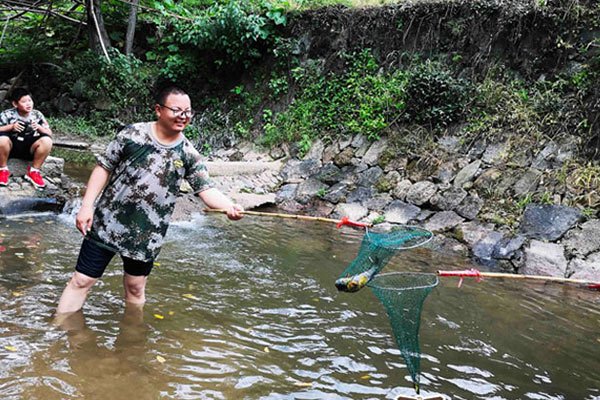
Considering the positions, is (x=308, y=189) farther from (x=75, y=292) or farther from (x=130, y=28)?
(x=130, y=28)

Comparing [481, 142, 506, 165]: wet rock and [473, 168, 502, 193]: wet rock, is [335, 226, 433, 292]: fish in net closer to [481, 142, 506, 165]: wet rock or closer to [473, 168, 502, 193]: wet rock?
[473, 168, 502, 193]: wet rock

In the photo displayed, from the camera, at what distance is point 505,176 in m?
8.98

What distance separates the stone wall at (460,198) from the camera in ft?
24.4

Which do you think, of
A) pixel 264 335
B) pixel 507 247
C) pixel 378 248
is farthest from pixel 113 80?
pixel 378 248

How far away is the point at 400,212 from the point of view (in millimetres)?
9305

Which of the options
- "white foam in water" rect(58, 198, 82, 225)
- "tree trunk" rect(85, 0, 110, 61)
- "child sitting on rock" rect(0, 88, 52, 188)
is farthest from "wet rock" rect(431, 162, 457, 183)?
"tree trunk" rect(85, 0, 110, 61)

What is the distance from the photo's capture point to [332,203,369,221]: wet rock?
955 cm

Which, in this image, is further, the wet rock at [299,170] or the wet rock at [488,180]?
the wet rock at [299,170]

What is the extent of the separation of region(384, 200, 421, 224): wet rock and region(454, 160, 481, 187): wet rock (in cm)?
95

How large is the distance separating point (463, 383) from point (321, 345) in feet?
3.71

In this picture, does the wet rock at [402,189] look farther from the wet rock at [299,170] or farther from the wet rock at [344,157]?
the wet rock at [299,170]

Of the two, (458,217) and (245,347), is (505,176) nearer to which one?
(458,217)

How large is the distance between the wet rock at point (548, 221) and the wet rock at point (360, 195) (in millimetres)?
2994

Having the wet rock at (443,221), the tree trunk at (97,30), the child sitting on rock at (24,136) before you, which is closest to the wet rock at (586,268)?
the wet rock at (443,221)
